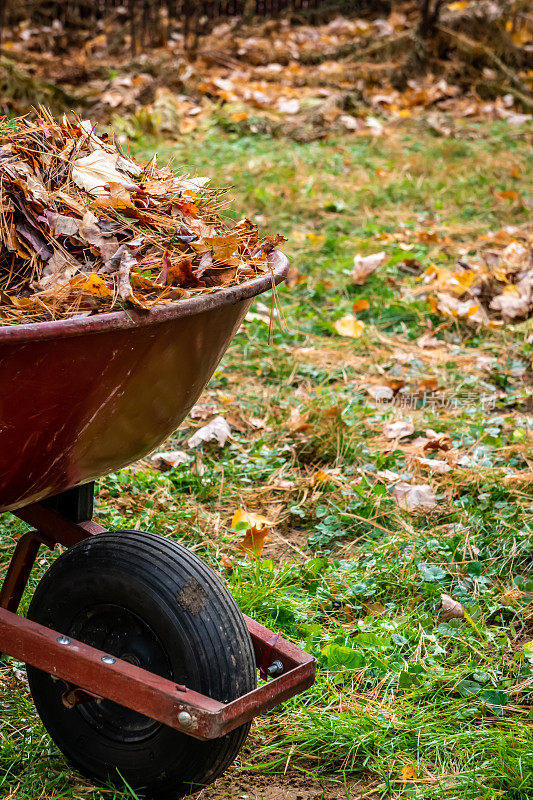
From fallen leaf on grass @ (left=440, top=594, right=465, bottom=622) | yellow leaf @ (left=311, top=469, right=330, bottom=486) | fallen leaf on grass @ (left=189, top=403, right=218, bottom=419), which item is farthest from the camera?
fallen leaf on grass @ (left=189, top=403, right=218, bottom=419)

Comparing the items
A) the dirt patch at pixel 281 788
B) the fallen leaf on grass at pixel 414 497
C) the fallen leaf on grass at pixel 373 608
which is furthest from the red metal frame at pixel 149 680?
the fallen leaf on grass at pixel 414 497

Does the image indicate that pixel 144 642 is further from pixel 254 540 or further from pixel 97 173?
pixel 97 173

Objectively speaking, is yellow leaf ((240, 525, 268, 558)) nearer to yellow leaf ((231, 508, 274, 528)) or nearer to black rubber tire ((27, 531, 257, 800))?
yellow leaf ((231, 508, 274, 528))

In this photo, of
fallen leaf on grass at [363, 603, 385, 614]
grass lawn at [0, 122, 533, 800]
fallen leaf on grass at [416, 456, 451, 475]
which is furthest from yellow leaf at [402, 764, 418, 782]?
fallen leaf on grass at [416, 456, 451, 475]

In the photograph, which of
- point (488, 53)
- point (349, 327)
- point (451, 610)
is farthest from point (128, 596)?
point (488, 53)

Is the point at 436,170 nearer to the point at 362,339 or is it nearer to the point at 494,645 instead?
the point at 362,339

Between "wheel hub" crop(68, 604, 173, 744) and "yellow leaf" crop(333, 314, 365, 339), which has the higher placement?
"wheel hub" crop(68, 604, 173, 744)

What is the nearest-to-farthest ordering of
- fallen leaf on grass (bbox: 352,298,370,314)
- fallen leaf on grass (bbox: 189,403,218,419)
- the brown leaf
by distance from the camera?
the brown leaf → fallen leaf on grass (bbox: 189,403,218,419) → fallen leaf on grass (bbox: 352,298,370,314)

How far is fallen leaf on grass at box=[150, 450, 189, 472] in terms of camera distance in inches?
115

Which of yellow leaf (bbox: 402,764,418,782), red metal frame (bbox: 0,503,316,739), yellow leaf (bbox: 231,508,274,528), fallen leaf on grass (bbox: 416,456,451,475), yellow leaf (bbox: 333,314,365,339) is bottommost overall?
yellow leaf (bbox: 333,314,365,339)

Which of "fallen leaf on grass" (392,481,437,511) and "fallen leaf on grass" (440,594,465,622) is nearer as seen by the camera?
"fallen leaf on grass" (440,594,465,622)

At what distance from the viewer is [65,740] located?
1.70m

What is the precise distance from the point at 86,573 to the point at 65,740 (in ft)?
1.19

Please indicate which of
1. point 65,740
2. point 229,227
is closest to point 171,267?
point 229,227
